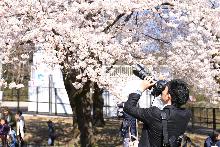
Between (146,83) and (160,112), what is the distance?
291mm

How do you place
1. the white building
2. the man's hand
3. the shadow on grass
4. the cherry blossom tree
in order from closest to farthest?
1. the man's hand
2. the cherry blossom tree
3. the shadow on grass
4. the white building

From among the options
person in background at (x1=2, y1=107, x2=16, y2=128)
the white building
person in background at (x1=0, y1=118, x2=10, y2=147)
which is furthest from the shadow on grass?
person in background at (x1=0, y1=118, x2=10, y2=147)

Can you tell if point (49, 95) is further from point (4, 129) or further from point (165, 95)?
point (165, 95)

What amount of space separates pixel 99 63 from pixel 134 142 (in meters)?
4.29

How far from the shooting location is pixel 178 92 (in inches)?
164

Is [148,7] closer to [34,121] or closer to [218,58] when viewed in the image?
[218,58]

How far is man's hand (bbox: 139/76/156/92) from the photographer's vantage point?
424 centimetres

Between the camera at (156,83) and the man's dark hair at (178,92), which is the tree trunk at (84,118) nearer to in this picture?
the camera at (156,83)

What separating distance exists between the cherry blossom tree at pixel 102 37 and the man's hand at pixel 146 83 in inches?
Answer: 295

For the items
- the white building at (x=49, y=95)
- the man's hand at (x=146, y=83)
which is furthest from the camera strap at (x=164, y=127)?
the white building at (x=49, y=95)

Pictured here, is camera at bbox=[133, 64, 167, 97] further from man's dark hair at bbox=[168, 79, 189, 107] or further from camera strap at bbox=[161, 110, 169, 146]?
camera strap at bbox=[161, 110, 169, 146]

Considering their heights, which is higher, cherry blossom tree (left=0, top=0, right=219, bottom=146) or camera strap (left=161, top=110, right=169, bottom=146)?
cherry blossom tree (left=0, top=0, right=219, bottom=146)

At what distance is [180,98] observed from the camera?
418 cm

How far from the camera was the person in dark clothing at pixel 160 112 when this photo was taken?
4164 millimetres
